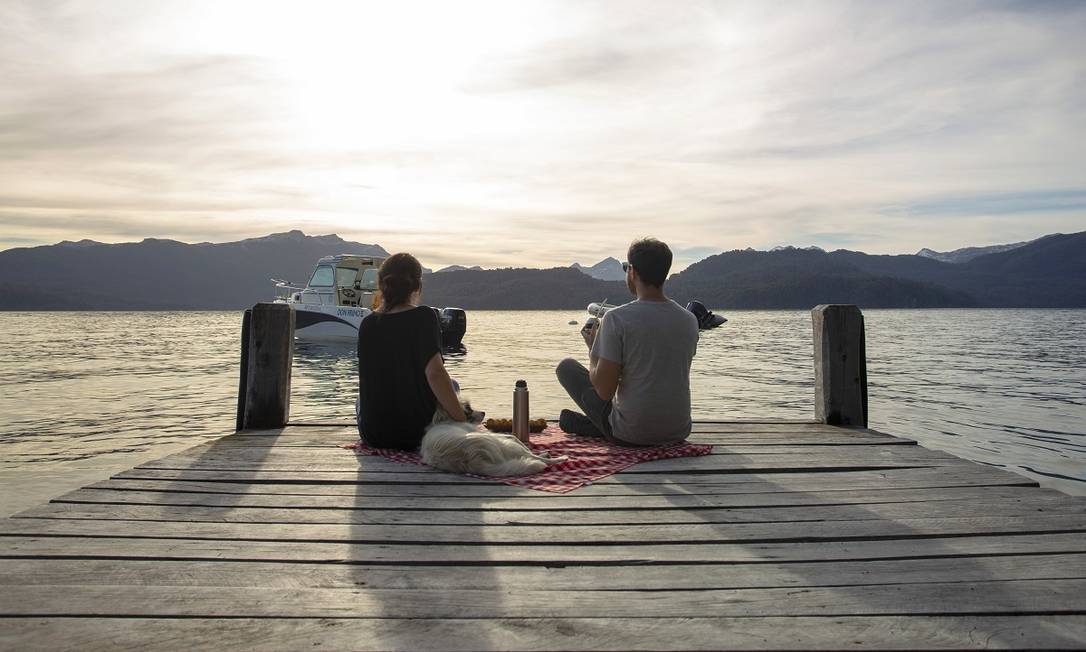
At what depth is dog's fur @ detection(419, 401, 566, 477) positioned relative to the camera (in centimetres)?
424

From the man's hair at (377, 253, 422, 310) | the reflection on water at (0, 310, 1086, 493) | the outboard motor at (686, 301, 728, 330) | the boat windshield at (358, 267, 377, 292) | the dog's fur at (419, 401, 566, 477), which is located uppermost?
the boat windshield at (358, 267, 377, 292)

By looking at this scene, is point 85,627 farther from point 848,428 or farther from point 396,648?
point 848,428

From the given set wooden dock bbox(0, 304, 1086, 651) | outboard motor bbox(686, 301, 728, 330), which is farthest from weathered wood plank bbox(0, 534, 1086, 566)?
outboard motor bbox(686, 301, 728, 330)

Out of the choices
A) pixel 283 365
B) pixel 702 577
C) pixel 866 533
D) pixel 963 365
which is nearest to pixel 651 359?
pixel 866 533

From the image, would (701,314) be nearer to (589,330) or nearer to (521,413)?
(589,330)

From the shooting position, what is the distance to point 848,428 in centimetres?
601

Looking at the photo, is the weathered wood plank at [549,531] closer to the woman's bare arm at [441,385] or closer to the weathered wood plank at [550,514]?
the weathered wood plank at [550,514]

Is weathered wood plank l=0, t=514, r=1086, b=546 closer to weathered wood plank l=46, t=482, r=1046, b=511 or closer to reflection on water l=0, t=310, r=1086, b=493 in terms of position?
weathered wood plank l=46, t=482, r=1046, b=511

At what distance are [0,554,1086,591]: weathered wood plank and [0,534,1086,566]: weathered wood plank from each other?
0.20 feet

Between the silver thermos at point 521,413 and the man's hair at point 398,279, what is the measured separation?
1033 millimetres

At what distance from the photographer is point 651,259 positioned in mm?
4734

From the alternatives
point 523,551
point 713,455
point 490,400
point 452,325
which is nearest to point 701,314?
point 713,455

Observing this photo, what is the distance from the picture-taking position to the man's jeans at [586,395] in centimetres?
Result: 521

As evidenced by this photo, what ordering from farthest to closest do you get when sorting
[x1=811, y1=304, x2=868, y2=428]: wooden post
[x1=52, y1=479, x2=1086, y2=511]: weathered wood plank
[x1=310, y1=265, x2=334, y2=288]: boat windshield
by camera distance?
[x1=310, y1=265, x2=334, y2=288]: boat windshield
[x1=811, y1=304, x2=868, y2=428]: wooden post
[x1=52, y1=479, x2=1086, y2=511]: weathered wood plank
